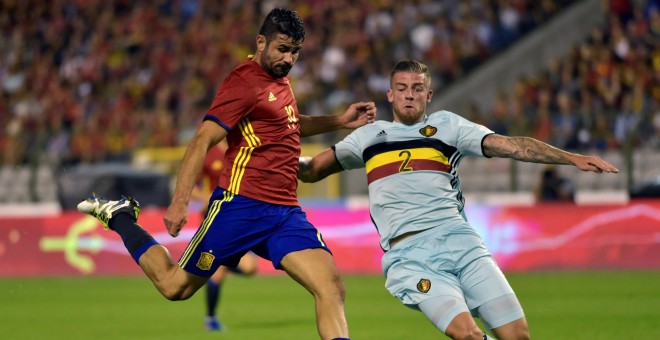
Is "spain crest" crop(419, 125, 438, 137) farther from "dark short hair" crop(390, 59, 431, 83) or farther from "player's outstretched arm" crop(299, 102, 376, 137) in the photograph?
"player's outstretched arm" crop(299, 102, 376, 137)

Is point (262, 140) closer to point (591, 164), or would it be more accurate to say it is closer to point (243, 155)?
point (243, 155)

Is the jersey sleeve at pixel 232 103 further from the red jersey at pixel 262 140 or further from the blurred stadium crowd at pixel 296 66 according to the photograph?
the blurred stadium crowd at pixel 296 66

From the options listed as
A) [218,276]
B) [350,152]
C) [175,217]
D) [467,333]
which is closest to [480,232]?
[218,276]

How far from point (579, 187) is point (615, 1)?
4.45 meters

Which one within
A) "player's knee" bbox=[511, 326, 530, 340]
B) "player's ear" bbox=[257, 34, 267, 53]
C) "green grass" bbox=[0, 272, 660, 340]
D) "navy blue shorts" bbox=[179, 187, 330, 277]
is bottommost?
"green grass" bbox=[0, 272, 660, 340]

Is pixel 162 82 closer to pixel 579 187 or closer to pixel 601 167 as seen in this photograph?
pixel 579 187

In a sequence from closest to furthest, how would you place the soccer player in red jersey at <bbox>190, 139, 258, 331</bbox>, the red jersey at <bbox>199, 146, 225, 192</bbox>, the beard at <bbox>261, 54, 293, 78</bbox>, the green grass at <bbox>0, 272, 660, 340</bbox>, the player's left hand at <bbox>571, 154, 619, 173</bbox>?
the player's left hand at <bbox>571, 154, 619, 173</bbox>, the beard at <bbox>261, 54, 293, 78</bbox>, the green grass at <bbox>0, 272, 660, 340</bbox>, the soccer player in red jersey at <bbox>190, 139, 258, 331</bbox>, the red jersey at <bbox>199, 146, 225, 192</bbox>

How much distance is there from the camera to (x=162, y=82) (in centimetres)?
2717

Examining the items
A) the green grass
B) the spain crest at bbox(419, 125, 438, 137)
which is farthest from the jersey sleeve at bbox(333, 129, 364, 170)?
the green grass

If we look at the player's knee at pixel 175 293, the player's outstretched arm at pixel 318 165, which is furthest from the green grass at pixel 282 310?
the player's outstretched arm at pixel 318 165

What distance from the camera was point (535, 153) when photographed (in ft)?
22.4

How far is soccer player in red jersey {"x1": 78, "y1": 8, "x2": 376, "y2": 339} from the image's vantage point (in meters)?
7.18

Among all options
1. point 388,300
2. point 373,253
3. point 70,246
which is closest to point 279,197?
point 388,300

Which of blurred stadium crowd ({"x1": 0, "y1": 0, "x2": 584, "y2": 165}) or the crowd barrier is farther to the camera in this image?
blurred stadium crowd ({"x1": 0, "y1": 0, "x2": 584, "y2": 165})
